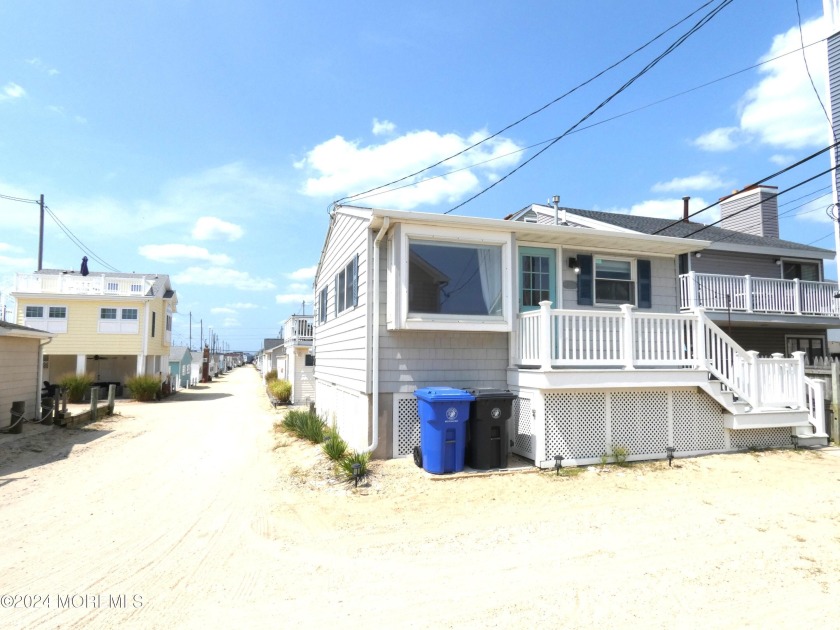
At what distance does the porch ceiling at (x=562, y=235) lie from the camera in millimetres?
8297

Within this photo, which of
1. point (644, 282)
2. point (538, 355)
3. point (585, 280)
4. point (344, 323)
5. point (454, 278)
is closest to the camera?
point (538, 355)

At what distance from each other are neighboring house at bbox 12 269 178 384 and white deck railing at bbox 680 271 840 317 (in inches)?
967

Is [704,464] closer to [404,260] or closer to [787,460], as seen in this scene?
[787,460]

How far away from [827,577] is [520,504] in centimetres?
311

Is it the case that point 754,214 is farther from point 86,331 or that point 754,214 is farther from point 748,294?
point 86,331

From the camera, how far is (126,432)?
14.1 m

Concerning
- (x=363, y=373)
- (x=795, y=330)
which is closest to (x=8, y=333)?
(x=363, y=373)

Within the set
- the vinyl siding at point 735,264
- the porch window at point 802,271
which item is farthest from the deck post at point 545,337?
the porch window at point 802,271

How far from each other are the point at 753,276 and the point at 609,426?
1276cm

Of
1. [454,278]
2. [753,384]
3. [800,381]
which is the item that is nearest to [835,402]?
[800,381]

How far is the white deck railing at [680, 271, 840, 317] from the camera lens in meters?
15.2

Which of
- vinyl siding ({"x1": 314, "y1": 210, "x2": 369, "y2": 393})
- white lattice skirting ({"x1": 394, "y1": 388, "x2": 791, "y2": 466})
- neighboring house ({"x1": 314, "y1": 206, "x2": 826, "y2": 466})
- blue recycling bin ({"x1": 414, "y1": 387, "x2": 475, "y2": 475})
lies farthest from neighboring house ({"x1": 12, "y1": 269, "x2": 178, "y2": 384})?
blue recycling bin ({"x1": 414, "y1": 387, "x2": 475, "y2": 475})

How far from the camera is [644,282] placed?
10492 mm

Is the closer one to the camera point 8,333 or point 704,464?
point 704,464
